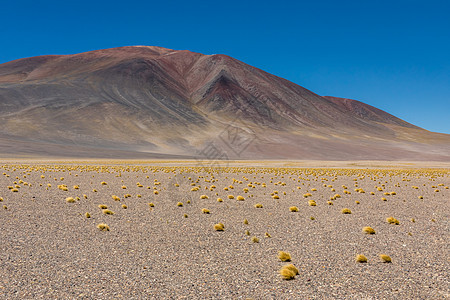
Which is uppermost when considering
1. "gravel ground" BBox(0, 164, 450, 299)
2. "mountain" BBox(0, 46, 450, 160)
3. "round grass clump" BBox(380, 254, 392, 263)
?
"mountain" BBox(0, 46, 450, 160)

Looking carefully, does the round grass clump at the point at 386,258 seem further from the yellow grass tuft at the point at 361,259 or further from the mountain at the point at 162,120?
the mountain at the point at 162,120

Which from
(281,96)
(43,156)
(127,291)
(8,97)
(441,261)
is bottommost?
(43,156)

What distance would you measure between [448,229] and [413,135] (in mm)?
206433

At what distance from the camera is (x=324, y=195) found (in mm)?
20641

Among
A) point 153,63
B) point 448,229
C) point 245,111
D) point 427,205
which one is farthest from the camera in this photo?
point 153,63

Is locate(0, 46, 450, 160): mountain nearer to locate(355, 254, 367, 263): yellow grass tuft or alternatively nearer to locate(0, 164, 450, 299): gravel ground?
locate(0, 164, 450, 299): gravel ground

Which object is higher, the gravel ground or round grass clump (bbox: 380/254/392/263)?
round grass clump (bbox: 380/254/392/263)

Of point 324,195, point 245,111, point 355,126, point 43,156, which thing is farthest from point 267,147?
point 324,195

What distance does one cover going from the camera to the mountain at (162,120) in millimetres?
106750

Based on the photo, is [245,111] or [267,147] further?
[245,111]

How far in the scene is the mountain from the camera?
350 feet

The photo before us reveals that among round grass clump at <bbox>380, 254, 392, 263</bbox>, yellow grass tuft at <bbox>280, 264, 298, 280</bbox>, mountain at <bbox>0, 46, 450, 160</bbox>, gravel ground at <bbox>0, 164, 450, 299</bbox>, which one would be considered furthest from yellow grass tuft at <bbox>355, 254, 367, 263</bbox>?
mountain at <bbox>0, 46, 450, 160</bbox>

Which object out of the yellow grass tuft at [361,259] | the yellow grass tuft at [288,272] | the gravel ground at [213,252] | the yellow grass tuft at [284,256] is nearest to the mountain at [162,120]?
the gravel ground at [213,252]

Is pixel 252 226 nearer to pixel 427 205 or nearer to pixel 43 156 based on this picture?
pixel 427 205
